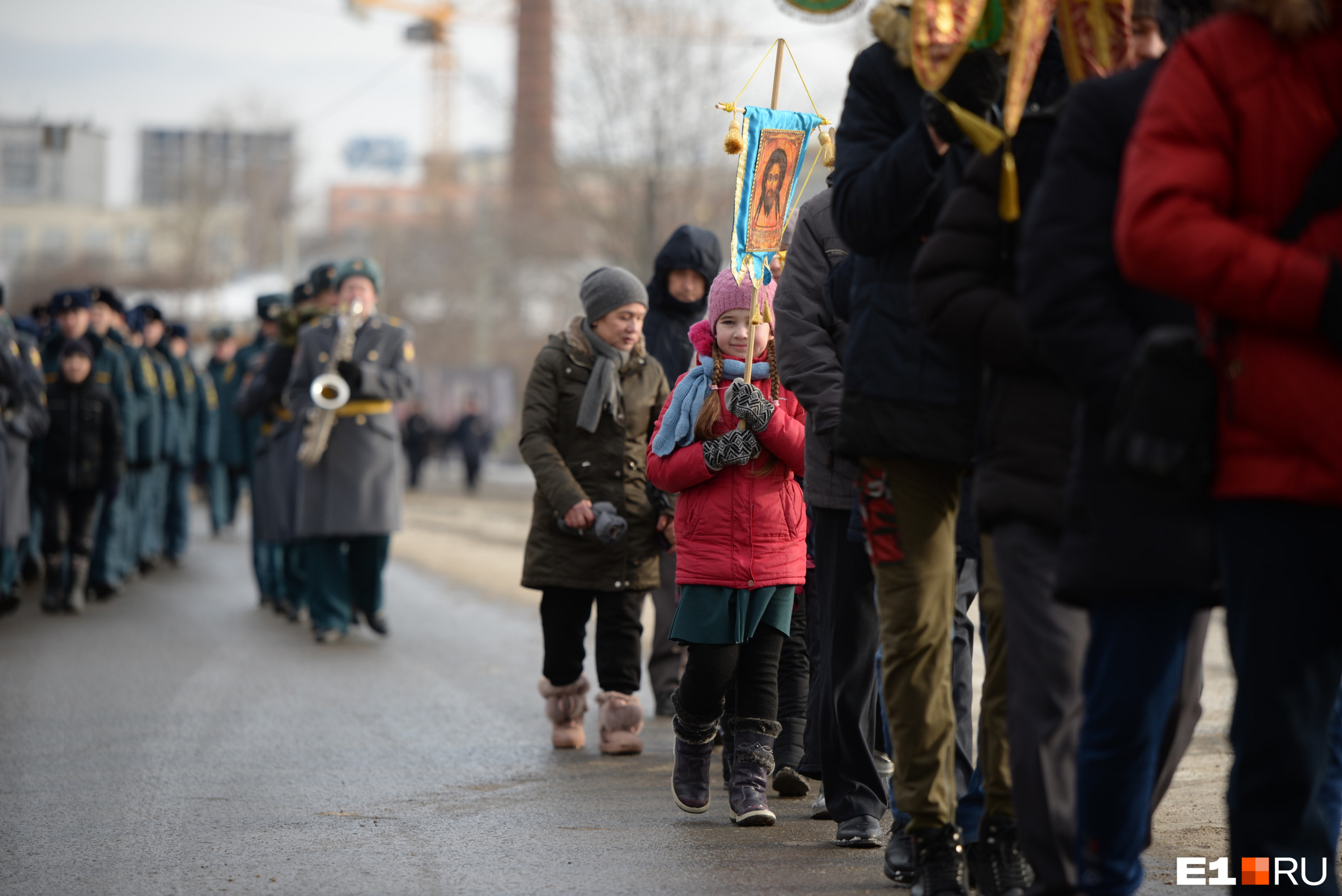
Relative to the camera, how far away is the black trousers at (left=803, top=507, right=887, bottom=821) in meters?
4.99

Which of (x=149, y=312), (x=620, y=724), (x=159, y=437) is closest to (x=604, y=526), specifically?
(x=620, y=724)

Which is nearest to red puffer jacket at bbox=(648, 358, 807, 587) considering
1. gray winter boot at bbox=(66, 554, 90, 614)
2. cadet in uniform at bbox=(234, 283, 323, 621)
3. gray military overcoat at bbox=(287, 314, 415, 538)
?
gray military overcoat at bbox=(287, 314, 415, 538)

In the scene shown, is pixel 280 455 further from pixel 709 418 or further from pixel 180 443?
pixel 709 418

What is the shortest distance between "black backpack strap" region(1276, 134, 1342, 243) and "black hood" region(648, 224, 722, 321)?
442cm

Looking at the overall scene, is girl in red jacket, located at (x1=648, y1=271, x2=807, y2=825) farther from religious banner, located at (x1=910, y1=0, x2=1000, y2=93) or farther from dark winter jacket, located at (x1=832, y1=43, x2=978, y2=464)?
religious banner, located at (x1=910, y1=0, x2=1000, y2=93)

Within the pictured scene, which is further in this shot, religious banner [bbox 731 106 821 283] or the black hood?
the black hood

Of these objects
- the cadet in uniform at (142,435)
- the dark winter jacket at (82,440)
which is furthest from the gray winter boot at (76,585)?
the cadet in uniform at (142,435)

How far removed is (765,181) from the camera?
6.04m

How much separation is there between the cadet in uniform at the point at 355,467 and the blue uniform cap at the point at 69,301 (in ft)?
7.68

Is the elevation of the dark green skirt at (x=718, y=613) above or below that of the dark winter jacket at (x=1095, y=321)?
below

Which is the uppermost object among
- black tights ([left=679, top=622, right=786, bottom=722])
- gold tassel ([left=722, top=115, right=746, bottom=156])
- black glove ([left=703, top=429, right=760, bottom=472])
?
gold tassel ([left=722, top=115, right=746, bottom=156])

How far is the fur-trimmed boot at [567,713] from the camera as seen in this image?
7027mm

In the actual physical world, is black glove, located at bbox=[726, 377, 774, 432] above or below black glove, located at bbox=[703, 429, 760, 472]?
above

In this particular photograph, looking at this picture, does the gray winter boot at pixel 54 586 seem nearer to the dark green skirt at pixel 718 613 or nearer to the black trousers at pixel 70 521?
the black trousers at pixel 70 521
